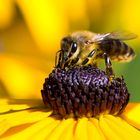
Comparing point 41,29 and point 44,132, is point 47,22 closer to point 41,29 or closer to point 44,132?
point 41,29

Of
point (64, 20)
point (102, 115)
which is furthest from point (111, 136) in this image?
point (64, 20)

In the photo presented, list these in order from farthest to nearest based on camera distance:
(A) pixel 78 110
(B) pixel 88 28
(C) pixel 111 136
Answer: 1. (B) pixel 88 28
2. (A) pixel 78 110
3. (C) pixel 111 136

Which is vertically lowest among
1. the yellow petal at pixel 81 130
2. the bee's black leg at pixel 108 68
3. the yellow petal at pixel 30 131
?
the yellow petal at pixel 81 130

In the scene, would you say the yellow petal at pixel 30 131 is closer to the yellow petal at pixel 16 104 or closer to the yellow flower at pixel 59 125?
the yellow flower at pixel 59 125

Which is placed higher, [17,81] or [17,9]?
[17,9]

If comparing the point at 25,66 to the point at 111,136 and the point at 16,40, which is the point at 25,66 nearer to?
the point at 16,40

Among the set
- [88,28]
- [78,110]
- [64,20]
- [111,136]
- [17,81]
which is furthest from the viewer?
[64,20]

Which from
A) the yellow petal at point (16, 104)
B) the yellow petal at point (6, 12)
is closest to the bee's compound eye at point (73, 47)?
the yellow petal at point (16, 104)

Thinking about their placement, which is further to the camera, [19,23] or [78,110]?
[19,23]
